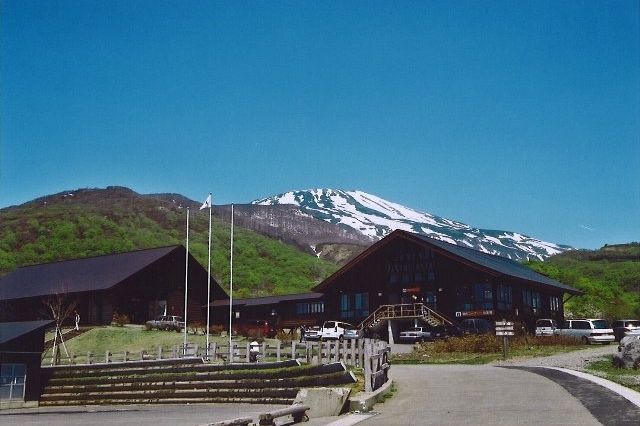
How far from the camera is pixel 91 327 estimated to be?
61938mm

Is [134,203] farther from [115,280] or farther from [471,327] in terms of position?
[471,327]

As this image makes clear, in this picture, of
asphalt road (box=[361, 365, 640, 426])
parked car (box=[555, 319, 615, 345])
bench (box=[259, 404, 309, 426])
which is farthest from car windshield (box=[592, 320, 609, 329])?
bench (box=[259, 404, 309, 426])

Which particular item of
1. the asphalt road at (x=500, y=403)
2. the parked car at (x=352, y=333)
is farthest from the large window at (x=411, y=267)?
the asphalt road at (x=500, y=403)

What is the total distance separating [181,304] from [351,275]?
18319 mm

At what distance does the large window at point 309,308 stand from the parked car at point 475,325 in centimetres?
1505

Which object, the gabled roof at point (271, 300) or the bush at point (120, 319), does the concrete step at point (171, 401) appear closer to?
the bush at point (120, 319)

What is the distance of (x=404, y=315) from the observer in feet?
187

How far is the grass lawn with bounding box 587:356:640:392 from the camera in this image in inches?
845

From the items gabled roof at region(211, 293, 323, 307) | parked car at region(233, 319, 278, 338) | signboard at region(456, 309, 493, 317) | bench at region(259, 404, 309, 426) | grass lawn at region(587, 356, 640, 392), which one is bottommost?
bench at region(259, 404, 309, 426)

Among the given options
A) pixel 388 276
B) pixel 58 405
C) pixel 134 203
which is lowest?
pixel 58 405

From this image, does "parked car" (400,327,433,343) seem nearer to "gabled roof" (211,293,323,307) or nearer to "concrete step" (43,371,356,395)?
"gabled roof" (211,293,323,307)

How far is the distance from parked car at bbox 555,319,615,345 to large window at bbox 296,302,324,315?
2412 centimetres

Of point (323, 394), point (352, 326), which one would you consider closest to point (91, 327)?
point (352, 326)

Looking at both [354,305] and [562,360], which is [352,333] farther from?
[562,360]
